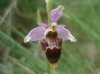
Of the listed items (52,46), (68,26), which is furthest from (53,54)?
(68,26)

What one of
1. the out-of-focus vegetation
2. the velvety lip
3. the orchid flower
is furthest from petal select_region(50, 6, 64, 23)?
the out-of-focus vegetation

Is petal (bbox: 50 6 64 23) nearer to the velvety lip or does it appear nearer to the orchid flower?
the orchid flower

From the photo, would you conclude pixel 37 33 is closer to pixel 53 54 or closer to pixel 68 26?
pixel 53 54

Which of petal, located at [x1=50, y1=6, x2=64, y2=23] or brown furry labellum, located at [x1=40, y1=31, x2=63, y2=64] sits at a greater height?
petal, located at [x1=50, y1=6, x2=64, y2=23]

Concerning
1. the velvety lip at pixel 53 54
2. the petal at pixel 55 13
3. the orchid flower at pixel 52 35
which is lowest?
the velvety lip at pixel 53 54

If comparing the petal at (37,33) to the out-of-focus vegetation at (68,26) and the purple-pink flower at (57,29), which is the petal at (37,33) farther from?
the out-of-focus vegetation at (68,26)

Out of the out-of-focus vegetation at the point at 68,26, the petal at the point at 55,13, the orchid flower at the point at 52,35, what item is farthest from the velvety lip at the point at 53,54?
the out-of-focus vegetation at the point at 68,26

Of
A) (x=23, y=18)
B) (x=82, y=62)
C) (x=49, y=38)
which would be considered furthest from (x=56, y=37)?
(x=23, y=18)
